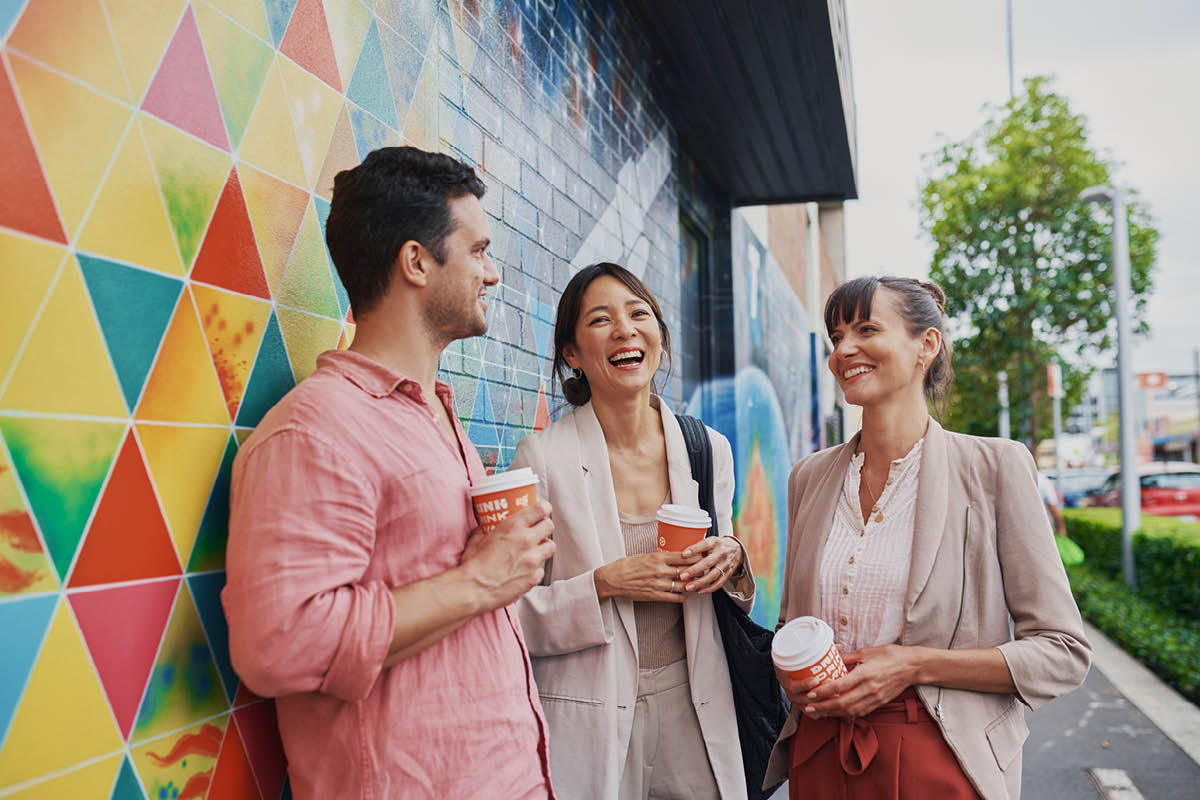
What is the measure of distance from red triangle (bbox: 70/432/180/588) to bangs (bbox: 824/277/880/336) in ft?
5.53

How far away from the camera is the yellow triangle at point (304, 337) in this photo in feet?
6.54

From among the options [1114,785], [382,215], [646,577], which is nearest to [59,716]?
[382,215]

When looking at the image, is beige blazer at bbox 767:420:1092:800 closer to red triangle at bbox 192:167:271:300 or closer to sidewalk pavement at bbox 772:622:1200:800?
red triangle at bbox 192:167:271:300

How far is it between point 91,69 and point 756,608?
740cm

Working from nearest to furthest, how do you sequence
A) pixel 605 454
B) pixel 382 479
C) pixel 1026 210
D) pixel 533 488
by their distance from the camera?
1. pixel 382 479
2. pixel 533 488
3. pixel 605 454
4. pixel 1026 210

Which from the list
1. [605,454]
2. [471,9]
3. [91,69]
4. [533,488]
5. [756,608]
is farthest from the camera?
[756,608]

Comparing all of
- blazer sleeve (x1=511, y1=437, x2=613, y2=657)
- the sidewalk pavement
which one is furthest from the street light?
blazer sleeve (x1=511, y1=437, x2=613, y2=657)

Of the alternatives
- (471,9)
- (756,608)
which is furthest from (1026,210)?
(471,9)

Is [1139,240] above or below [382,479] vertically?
above

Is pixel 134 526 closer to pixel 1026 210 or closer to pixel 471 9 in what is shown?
pixel 471 9

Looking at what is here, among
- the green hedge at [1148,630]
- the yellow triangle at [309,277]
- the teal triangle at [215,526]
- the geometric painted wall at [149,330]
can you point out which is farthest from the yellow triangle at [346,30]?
the green hedge at [1148,630]

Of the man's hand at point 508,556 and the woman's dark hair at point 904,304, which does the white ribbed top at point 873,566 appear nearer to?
the woman's dark hair at point 904,304

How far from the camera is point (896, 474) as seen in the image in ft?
8.06

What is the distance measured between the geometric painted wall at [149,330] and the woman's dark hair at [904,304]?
1.29 metres
